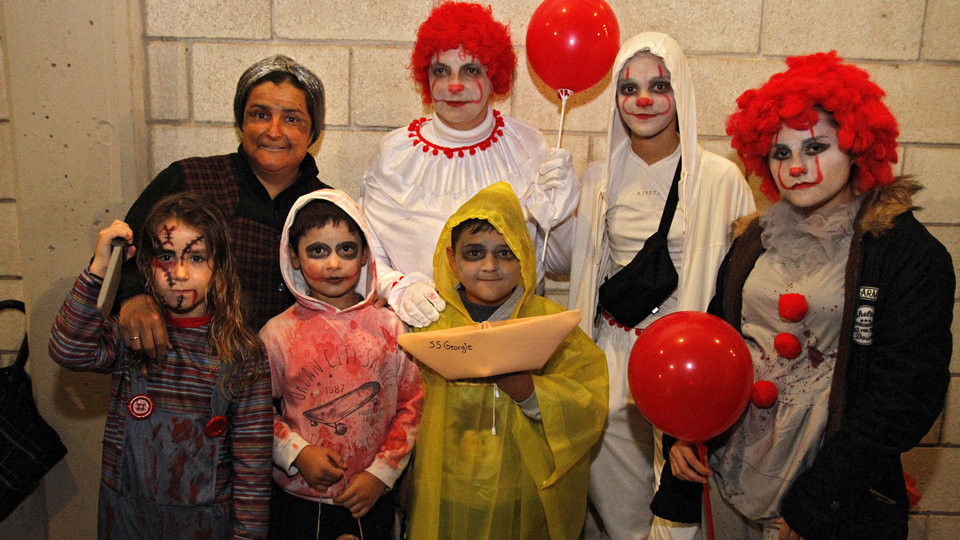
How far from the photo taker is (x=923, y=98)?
298 centimetres

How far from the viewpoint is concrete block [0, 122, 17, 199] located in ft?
9.78

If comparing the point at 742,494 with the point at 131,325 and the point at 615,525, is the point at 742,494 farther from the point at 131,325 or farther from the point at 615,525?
the point at 131,325

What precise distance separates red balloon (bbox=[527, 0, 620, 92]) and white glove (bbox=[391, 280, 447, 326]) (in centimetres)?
92

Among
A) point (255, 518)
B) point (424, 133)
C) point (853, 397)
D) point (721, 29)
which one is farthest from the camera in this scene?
point (721, 29)

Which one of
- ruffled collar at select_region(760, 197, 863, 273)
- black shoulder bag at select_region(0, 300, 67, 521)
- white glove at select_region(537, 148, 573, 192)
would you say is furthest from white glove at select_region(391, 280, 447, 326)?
black shoulder bag at select_region(0, 300, 67, 521)

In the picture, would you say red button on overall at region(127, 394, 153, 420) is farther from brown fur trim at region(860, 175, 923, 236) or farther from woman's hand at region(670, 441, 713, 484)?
brown fur trim at region(860, 175, 923, 236)

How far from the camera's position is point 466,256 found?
6.81ft

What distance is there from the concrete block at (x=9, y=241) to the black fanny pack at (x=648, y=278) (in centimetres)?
275

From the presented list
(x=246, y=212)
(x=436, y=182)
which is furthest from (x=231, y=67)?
(x=436, y=182)

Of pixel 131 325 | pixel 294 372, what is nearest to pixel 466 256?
pixel 294 372

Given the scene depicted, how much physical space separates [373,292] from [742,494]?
51.5 inches

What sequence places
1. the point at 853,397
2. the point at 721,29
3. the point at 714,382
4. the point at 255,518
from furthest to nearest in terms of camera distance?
the point at 721,29
the point at 255,518
the point at 853,397
the point at 714,382

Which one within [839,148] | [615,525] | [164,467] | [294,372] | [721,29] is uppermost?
[721,29]

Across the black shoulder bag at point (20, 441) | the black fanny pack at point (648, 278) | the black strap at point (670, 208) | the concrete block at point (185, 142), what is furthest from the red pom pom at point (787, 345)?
the black shoulder bag at point (20, 441)
